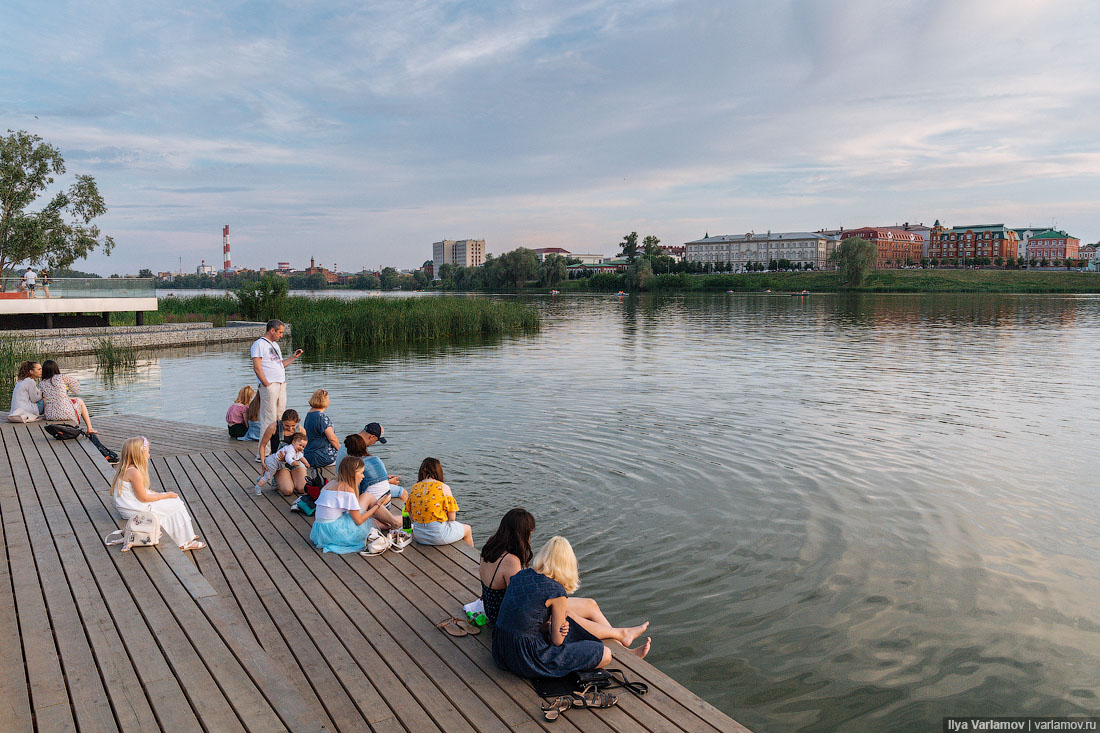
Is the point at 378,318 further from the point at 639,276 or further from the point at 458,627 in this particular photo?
the point at 639,276

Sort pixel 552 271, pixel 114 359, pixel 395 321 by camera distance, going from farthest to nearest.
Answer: pixel 552 271
pixel 395 321
pixel 114 359

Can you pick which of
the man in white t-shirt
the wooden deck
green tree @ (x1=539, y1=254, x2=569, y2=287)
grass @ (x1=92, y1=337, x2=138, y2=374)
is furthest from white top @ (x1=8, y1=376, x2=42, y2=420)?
green tree @ (x1=539, y1=254, x2=569, y2=287)

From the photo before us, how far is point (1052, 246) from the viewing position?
19175cm

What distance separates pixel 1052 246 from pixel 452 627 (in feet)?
760

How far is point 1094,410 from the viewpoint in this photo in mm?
17547

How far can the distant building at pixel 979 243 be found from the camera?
188125 mm

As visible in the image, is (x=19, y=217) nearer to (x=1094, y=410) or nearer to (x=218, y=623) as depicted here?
(x=218, y=623)

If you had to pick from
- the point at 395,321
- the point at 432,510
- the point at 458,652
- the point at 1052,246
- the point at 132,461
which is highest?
the point at 1052,246

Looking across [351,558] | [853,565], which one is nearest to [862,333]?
[853,565]

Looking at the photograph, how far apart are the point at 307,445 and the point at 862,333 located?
122 ft

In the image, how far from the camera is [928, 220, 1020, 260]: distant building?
188m

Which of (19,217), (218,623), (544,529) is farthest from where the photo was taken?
(19,217)

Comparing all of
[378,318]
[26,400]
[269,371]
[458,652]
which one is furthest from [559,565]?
[378,318]

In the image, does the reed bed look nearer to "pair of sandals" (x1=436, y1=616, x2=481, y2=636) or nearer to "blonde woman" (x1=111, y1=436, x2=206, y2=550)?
"blonde woman" (x1=111, y1=436, x2=206, y2=550)
